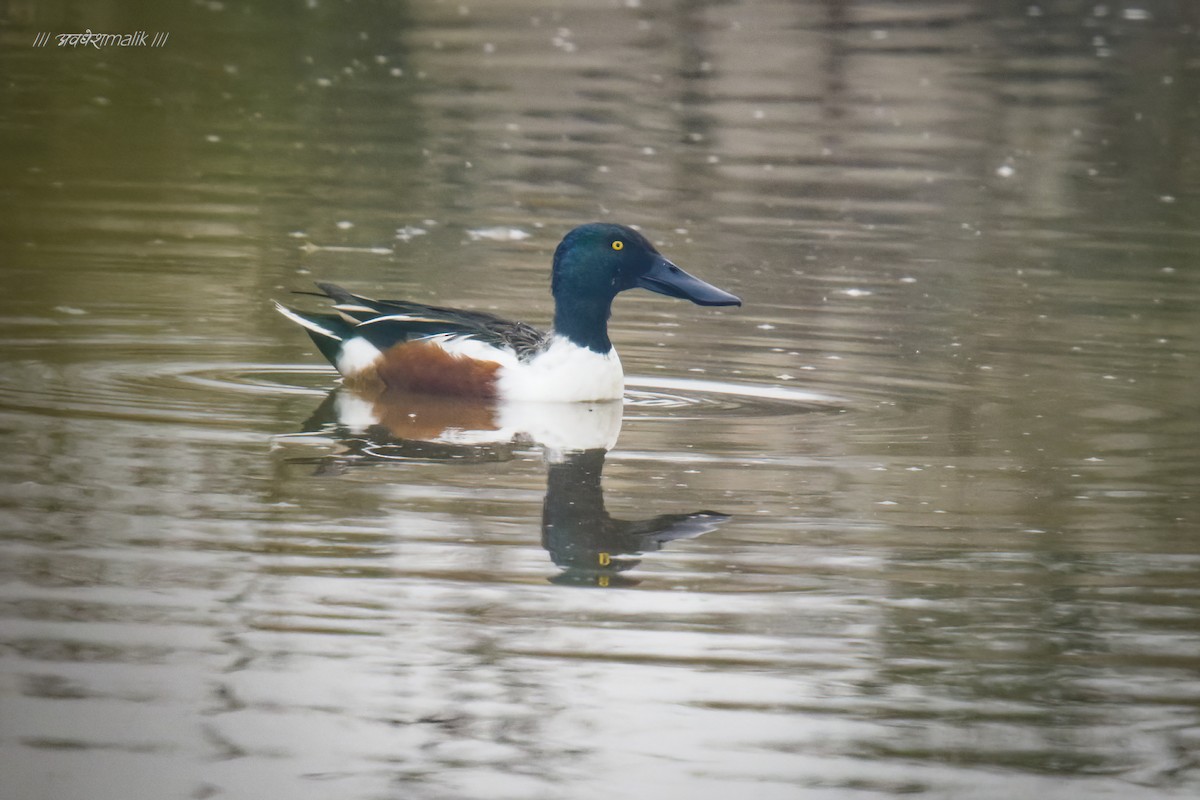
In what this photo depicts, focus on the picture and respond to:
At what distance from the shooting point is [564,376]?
28.5ft

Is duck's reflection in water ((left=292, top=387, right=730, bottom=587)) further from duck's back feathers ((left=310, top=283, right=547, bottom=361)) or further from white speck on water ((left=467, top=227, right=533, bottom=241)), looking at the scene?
white speck on water ((left=467, top=227, right=533, bottom=241))

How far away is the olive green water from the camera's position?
4.79m

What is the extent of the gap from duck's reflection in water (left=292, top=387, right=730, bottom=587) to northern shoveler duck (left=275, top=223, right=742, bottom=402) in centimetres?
8

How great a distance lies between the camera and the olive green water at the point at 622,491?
15.7 feet

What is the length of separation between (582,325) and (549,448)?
97cm

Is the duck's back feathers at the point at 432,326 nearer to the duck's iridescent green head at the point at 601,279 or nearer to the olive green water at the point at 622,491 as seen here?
the duck's iridescent green head at the point at 601,279

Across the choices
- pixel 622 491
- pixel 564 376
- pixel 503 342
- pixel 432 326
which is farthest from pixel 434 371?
pixel 622 491

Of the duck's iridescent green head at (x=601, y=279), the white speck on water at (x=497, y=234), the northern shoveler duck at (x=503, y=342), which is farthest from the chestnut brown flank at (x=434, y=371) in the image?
the white speck on water at (x=497, y=234)

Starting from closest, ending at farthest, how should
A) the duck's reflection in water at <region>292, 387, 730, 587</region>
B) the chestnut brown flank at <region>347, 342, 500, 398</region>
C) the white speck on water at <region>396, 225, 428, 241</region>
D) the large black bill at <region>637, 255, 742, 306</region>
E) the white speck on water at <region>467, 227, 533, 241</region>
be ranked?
the duck's reflection in water at <region>292, 387, 730, 587</region> < the chestnut brown flank at <region>347, 342, 500, 398</region> < the large black bill at <region>637, 255, 742, 306</region> < the white speck on water at <region>396, 225, 428, 241</region> < the white speck on water at <region>467, 227, 533, 241</region>

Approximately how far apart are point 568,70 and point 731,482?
16097 mm

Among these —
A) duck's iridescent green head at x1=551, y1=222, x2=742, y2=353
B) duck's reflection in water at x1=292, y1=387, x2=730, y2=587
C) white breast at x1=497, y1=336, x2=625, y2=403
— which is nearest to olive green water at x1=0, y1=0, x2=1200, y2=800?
duck's reflection in water at x1=292, y1=387, x2=730, y2=587

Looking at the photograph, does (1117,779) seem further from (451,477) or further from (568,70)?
(568,70)

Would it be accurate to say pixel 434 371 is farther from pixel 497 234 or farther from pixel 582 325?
pixel 497 234

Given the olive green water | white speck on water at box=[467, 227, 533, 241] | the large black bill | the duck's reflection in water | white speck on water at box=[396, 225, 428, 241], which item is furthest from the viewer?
white speck on water at box=[467, 227, 533, 241]
